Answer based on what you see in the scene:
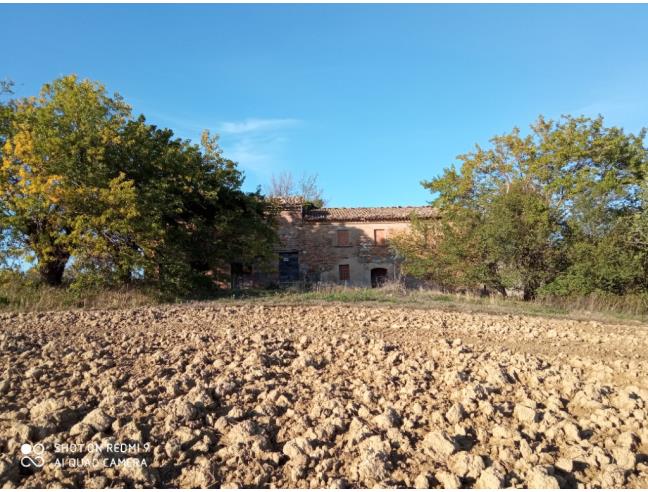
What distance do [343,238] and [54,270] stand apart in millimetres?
17263

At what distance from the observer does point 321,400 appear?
3822mm

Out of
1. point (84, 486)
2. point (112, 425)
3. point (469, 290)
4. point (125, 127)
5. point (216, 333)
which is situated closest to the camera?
point (84, 486)

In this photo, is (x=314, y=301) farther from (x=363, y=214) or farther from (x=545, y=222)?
(x=363, y=214)

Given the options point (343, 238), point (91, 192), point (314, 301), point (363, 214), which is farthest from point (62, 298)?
point (363, 214)

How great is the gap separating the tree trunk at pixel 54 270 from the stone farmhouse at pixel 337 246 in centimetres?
1433

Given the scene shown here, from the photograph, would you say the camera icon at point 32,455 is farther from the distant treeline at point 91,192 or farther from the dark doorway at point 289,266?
the dark doorway at point 289,266

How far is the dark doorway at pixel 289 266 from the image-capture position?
27.9 metres

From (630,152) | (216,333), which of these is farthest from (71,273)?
(630,152)

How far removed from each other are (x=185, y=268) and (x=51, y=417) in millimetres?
11128

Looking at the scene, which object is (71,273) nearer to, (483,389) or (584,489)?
(483,389)

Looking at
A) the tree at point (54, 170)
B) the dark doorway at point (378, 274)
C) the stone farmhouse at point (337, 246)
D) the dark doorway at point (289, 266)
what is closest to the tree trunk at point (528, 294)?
the stone farmhouse at point (337, 246)

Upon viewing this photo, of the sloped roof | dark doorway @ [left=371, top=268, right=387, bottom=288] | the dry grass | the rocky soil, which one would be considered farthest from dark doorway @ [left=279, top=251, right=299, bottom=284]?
the rocky soil

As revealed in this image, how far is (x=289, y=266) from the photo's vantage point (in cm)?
2798

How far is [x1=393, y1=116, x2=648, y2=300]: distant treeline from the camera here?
15.4m
